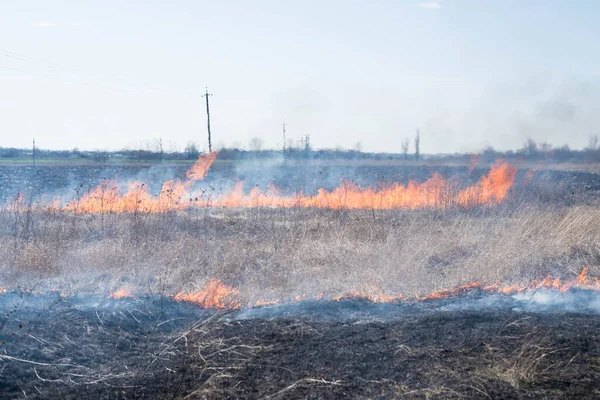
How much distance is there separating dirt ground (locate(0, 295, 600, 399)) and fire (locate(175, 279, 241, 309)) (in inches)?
10.5

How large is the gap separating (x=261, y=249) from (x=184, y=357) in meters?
5.48

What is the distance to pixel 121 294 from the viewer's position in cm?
836

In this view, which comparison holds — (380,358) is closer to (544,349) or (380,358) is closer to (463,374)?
(463,374)

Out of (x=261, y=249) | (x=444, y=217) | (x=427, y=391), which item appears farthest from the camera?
(x=444, y=217)

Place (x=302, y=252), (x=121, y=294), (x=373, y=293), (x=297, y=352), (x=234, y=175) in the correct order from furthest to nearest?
1. (x=234, y=175)
2. (x=302, y=252)
3. (x=373, y=293)
4. (x=121, y=294)
5. (x=297, y=352)

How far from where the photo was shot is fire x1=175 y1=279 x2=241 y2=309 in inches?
308

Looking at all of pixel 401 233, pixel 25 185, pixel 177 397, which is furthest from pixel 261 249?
pixel 25 185

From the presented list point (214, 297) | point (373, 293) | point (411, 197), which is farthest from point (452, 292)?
point (411, 197)

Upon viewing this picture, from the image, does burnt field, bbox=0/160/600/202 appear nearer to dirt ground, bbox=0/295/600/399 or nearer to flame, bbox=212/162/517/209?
flame, bbox=212/162/517/209

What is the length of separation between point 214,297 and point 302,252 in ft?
9.71

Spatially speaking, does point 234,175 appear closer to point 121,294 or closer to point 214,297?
point 121,294

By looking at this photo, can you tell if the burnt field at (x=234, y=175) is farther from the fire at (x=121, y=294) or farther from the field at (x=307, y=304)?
the fire at (x=121, y=294)

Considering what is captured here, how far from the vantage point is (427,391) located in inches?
185

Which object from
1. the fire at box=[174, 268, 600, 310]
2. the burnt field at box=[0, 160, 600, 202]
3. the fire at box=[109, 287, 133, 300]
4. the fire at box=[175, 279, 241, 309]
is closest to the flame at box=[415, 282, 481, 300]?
the fire at box=[174, 268, 600, 310]
